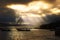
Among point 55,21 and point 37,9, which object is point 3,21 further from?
point 55,21

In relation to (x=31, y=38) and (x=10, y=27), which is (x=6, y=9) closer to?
(x=10, y=27)

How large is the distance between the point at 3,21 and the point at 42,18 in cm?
50

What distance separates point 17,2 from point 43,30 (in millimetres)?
500

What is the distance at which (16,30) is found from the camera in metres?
2.04

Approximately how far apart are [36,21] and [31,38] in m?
0.23

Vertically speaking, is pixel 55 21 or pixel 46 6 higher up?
pixel 46 6

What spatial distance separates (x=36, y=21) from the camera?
2.05 meters

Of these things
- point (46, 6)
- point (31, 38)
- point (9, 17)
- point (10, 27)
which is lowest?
point (31, 38)

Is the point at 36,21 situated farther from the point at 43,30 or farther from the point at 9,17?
the point at 9,17

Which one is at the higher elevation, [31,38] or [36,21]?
[36,21]

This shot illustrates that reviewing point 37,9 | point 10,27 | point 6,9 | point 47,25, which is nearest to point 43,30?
point 47,25

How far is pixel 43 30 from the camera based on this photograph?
2.02m

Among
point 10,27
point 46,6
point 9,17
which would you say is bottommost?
point 10,27

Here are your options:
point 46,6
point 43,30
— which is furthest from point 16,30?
point 46,6
